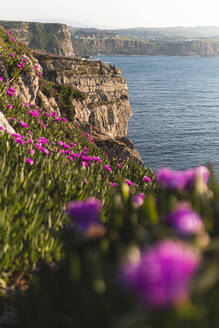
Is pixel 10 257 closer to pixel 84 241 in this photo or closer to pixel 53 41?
pixel 84 241

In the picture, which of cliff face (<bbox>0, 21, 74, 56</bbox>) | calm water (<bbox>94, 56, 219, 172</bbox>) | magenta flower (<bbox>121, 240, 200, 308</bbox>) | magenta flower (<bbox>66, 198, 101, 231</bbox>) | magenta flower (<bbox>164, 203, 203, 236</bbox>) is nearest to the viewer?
magenta flower (<bbox>121, 240, 200, 308</bbox>)

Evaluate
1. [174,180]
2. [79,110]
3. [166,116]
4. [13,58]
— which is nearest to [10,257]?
[174,180]

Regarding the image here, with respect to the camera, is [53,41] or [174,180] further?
[53,41]

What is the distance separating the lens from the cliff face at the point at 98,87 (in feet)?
109

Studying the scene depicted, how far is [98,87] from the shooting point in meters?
36.6

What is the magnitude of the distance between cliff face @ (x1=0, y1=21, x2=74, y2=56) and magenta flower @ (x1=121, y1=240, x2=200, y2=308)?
159206 mm

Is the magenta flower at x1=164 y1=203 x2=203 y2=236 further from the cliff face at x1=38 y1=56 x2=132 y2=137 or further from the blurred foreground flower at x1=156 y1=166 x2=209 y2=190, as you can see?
the cliff face at x1=38 y1=56 x2=132 y2=137

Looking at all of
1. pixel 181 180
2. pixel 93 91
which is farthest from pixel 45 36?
pixel 181 180

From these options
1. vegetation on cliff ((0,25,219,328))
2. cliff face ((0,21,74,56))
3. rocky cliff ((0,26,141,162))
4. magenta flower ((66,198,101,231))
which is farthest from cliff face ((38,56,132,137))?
cliff face ((0,21,74,56))

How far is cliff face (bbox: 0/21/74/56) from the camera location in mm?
150000

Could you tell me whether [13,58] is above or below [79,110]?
above

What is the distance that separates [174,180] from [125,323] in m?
1.02

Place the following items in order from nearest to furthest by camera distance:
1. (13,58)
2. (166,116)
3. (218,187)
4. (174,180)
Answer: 1. (174,180)
2. (218,187)
3. (13,58)
4. (166,116)

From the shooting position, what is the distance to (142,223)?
224cm
